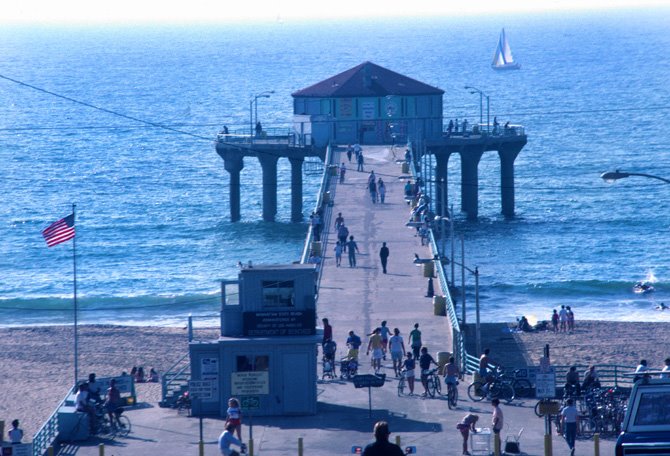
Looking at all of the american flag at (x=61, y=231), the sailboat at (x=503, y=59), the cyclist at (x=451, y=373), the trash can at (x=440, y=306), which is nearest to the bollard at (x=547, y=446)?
the cyclist at (x=451, y=373)

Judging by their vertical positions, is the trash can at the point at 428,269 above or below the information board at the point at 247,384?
above

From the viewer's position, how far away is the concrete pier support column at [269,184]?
221 feet

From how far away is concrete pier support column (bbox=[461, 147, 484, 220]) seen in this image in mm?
67981

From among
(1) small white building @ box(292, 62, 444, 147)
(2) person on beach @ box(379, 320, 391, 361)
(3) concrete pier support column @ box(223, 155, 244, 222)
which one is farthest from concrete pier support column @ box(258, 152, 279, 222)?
(2) person on beach @ box(379, 320, 391, 361)

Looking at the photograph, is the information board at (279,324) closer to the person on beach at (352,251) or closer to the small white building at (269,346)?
the small white building at (269,346)

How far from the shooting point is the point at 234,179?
6881 cm

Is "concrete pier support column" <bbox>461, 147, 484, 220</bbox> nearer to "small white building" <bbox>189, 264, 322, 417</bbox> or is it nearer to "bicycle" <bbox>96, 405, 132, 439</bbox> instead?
"small white building" <bbox>189, 264, 322, 417</bbox>

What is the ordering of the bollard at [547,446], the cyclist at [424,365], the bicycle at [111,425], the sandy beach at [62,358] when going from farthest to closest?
the sandy beach at [62,358]
the cyclist at [424,365]
the bicycle at [111,425]
the bollard at [547,446]

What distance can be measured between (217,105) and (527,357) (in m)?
109

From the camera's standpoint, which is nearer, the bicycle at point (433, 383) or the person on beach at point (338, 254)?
the bicycle at point (433, 383)

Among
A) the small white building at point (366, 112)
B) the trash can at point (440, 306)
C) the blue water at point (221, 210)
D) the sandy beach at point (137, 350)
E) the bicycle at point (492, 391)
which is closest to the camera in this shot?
the bicycle at point (492, 391)

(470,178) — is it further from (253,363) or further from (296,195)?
(253,363)

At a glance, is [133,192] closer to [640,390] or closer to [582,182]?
[582,182]

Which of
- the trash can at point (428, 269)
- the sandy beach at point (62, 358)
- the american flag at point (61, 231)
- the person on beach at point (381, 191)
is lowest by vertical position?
the sandy beach at point (62, 358)
